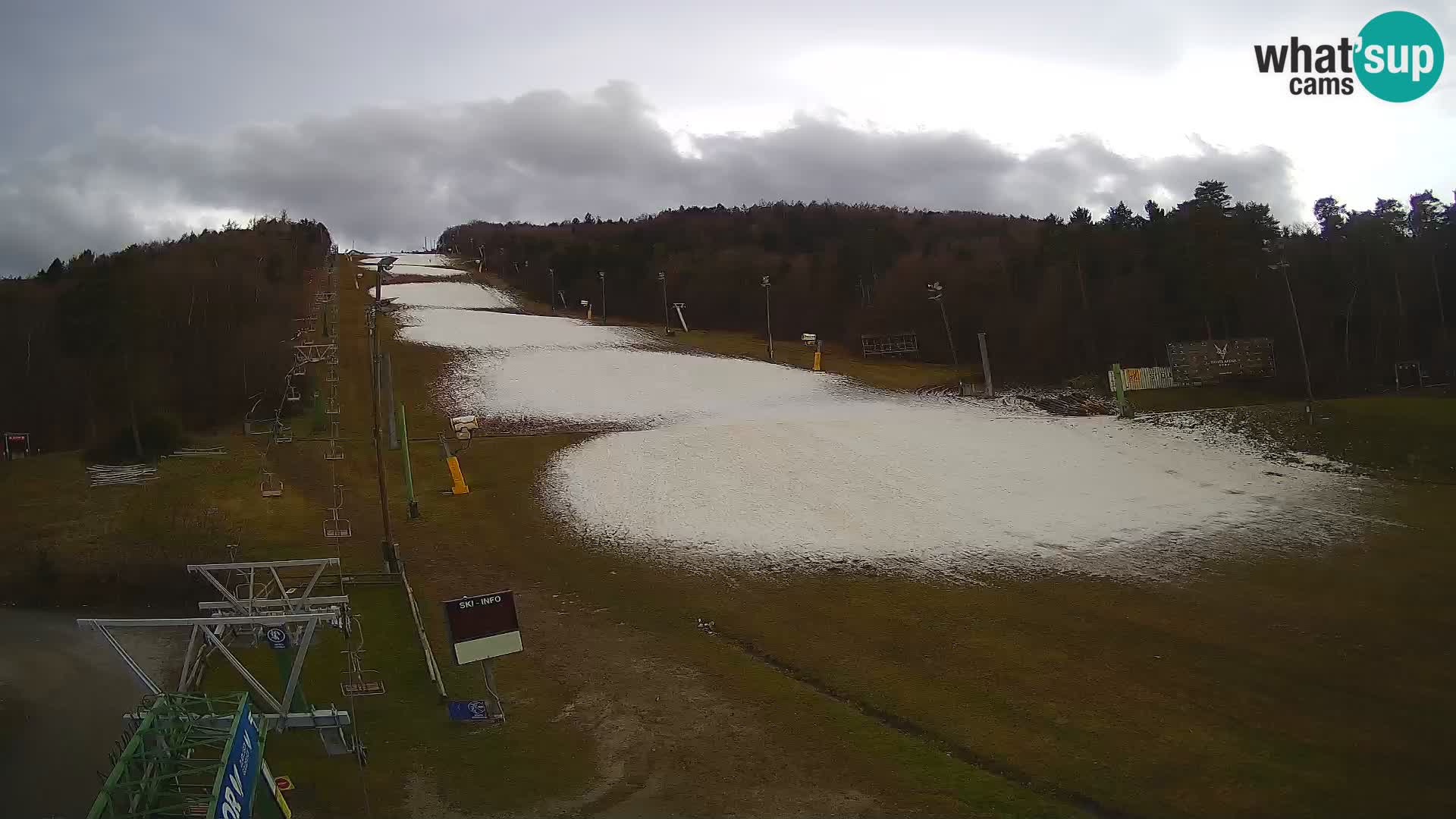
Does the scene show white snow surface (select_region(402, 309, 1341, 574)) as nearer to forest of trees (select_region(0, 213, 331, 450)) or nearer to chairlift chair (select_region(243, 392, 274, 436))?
chairlift chair (select_region(243, 392, 274, 436))

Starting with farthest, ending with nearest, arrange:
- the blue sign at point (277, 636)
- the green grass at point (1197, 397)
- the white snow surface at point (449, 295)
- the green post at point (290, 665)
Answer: the white snow surface at point (449, 295)
the green grass at point (1197, 397)
the green post at point (290, 665)
the blue sign at point (277, 636)

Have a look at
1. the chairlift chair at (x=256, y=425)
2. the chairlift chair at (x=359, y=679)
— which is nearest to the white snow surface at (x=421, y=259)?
the chairlift chair at (x=256, y=425)

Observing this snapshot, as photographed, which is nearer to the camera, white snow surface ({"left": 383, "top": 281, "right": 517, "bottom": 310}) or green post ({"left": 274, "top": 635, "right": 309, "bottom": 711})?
green post ({"left": 274, "top": 635, "right": 309, "bottom": 711})

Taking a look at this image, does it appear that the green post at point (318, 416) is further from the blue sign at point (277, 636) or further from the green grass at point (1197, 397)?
the green grass at point (1197, 397)

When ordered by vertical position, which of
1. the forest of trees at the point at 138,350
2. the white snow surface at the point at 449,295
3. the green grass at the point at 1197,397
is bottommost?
the green grass at the point at 1197,397

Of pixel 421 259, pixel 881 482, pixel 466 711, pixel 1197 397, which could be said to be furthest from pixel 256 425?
pixel 421 259

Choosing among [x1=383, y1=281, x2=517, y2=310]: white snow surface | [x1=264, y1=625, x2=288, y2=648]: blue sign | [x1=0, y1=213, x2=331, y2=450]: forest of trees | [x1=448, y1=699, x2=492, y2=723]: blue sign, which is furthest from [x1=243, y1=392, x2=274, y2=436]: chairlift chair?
[x1=383, y1=281, x2=517, y2=310]: white snow surface
